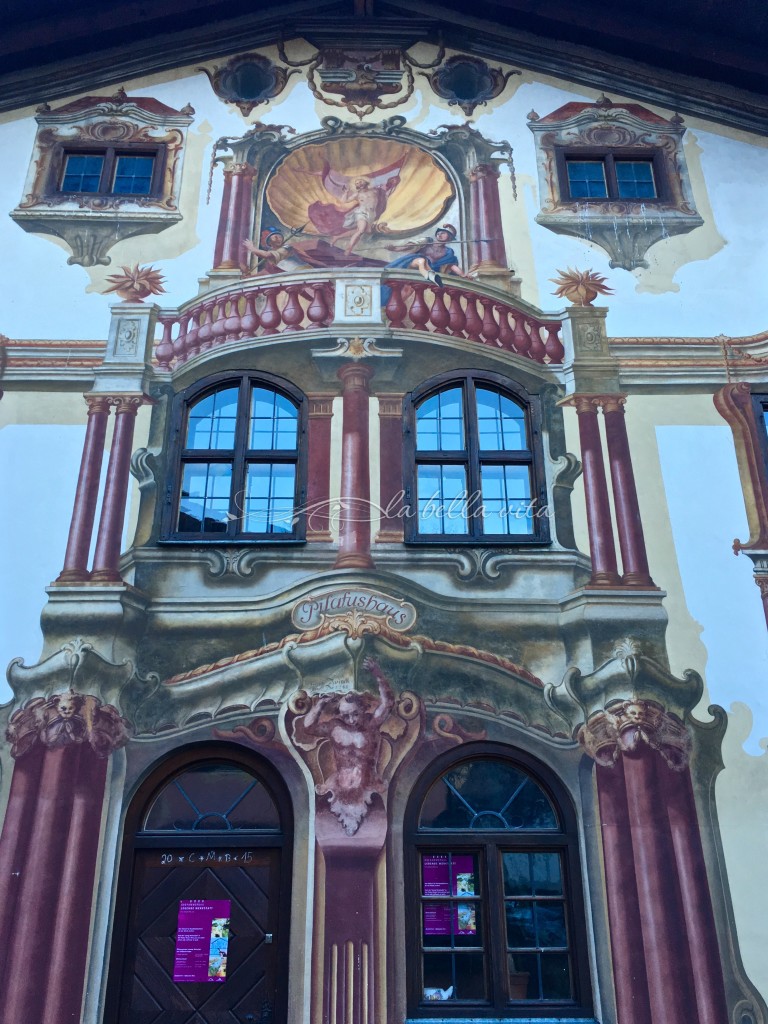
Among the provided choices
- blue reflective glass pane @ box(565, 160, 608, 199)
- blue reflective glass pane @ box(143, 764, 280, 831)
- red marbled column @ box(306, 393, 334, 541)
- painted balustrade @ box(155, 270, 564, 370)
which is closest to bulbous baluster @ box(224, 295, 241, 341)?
painted balustrade @ box(155, 270, 564, 370)

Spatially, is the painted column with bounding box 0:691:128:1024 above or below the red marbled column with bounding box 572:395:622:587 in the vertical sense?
below

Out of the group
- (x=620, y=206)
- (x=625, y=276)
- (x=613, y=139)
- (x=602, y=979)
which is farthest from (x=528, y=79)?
(x=602, y=979)

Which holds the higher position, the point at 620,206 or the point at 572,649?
the point at 620,206

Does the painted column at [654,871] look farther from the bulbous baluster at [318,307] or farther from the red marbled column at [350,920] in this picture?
the bulbous baluster at [318,307]

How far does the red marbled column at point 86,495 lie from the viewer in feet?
30.3

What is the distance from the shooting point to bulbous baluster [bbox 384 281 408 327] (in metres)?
10.4

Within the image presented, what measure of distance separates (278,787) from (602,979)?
109 inches

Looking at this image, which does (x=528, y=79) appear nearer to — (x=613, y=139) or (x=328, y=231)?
(x=613, y=139)

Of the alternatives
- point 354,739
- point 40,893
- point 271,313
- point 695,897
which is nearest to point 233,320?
point 271,313

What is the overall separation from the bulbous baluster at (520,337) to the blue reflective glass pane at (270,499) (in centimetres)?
249

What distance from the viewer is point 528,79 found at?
1262cm

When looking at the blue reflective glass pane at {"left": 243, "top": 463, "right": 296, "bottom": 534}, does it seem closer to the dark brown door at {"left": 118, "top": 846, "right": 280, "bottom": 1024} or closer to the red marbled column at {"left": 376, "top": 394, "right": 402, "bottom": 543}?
the red marbled column at {"left": 376, "top": 394, "right": 402, "bottom": 543}

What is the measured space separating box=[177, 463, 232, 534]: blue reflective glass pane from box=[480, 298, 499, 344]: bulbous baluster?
2.78 m

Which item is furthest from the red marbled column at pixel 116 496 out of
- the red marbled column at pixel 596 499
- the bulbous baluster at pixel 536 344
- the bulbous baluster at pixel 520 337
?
the red marbled column at pixel 596 499
